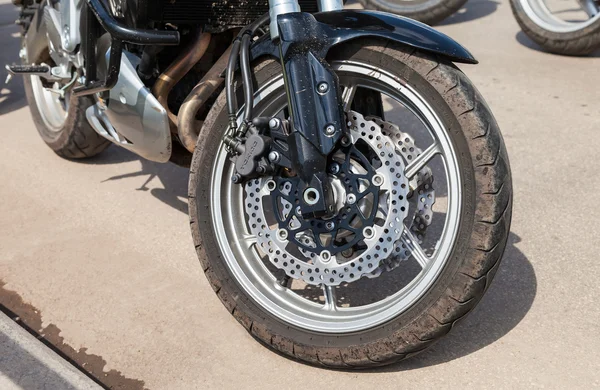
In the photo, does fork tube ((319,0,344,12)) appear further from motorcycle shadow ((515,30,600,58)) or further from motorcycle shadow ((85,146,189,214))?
motorcycle shadow ((515,30,600,58))

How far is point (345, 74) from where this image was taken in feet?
7.64

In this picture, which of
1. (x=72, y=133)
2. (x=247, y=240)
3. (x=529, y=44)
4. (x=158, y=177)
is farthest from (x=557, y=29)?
(x=247, y=240)

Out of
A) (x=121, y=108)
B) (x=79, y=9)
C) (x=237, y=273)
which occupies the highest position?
(x=79, y=9)

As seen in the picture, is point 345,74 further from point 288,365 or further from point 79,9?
point 79,9

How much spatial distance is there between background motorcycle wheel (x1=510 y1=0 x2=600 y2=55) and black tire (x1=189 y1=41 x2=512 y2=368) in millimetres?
3496

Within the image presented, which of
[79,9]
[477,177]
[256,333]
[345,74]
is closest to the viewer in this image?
[477,177]

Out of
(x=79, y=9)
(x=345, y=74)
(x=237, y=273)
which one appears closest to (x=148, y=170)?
(x=79, y=9)

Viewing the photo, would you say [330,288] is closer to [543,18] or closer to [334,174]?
[334,174]

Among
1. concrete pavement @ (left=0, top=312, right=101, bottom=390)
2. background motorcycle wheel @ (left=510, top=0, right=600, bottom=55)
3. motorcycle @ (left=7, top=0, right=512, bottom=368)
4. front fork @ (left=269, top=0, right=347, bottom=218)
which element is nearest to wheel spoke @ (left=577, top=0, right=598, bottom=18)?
background motorcycle wheel @ (left=510, top=0, right=600, bottom=55)

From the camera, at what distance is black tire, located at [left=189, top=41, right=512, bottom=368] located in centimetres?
213

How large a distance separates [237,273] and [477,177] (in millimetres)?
847

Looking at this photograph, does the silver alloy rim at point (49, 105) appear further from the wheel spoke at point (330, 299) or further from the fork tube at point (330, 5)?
the wheel spoke at point (330, 299)

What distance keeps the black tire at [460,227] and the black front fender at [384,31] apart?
0.04 m

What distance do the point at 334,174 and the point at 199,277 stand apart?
945 mm
